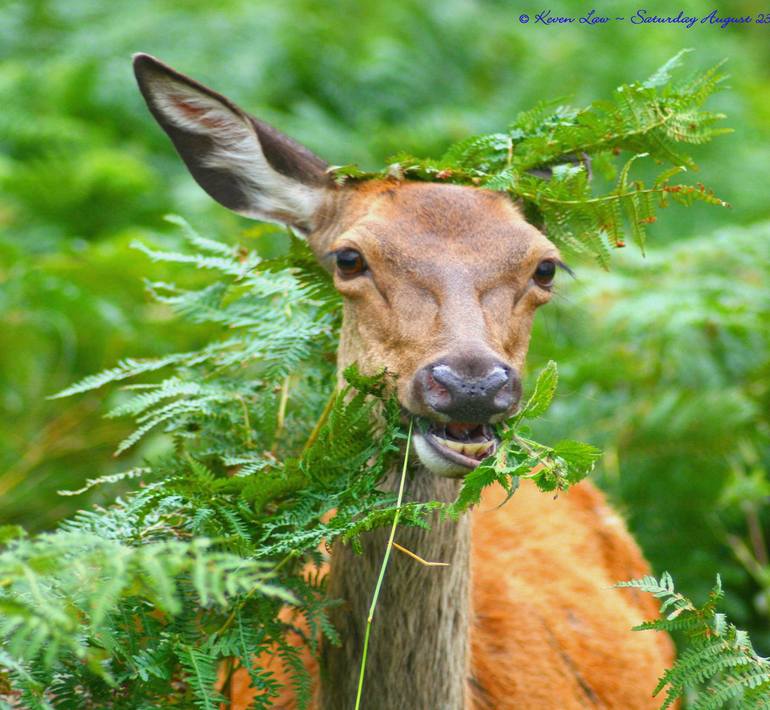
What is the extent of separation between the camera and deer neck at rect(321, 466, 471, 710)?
366 centimetres

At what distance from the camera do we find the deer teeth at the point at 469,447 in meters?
3.22

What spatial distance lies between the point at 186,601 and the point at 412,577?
77cm

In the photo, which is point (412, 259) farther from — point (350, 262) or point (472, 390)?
point (472, 390)

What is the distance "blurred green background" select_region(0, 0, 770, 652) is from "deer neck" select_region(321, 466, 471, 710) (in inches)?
34.2

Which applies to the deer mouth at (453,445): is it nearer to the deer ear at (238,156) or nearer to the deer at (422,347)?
the deer at (422,347)

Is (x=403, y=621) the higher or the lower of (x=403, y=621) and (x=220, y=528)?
the lower

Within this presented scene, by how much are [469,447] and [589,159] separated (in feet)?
4.15

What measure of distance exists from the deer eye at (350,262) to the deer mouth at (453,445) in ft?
2.13

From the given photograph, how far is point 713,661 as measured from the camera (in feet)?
10.5

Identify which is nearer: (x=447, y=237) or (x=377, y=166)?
(x=447, y=237)

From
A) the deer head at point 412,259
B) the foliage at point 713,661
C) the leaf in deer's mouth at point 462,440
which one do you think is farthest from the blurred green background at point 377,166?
the foliage at point 713,661

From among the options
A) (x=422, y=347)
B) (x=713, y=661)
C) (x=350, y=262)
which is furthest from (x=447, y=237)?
(x=713, y=661)

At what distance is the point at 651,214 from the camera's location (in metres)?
3.65

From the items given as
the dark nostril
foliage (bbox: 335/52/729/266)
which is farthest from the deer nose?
foliage (bbox: 335/52/729/266)
